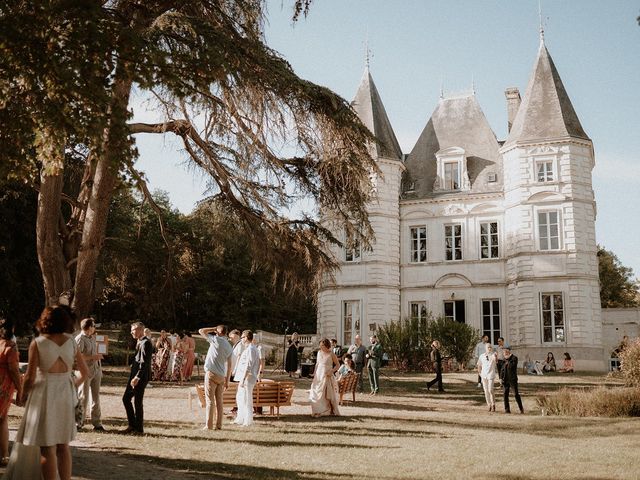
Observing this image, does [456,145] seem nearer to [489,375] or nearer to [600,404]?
[489,375]

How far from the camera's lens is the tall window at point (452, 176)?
3538 centimetres

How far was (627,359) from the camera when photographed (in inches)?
754

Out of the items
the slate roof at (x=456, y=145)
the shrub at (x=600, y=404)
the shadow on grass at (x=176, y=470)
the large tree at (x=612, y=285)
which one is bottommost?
the shadow on grass at (x=176, y=470)

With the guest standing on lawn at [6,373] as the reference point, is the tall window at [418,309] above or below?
above

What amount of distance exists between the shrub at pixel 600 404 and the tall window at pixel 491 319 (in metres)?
17.6

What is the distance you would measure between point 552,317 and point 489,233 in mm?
5177

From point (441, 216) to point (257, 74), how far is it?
23.7 meters

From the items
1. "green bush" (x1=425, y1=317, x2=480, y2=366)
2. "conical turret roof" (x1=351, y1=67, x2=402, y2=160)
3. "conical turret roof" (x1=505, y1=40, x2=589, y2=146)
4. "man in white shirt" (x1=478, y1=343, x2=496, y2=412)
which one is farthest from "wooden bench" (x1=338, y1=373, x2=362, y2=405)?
"conical turret roof" (x1=351, y1=67, x2=402, y2=160)

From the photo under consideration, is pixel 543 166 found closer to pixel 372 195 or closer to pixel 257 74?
pixel 372 195

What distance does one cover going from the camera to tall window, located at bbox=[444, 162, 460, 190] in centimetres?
3538

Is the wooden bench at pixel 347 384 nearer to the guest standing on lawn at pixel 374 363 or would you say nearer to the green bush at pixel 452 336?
the guest standing on lawn at pixel 374 363

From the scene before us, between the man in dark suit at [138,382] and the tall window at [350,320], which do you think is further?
the tall window at [350,320]

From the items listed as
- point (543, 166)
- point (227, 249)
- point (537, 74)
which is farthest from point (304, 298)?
point (537, 74)

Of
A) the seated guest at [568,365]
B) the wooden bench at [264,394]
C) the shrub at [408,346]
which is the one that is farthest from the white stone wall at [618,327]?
the wooden bench at [264,394]
